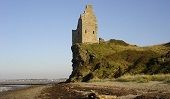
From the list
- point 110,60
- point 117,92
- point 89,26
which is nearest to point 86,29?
point 89,26

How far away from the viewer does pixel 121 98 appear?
25766 millimetres

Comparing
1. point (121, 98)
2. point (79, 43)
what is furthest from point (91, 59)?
point (121, 98)

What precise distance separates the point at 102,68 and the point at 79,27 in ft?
54.9

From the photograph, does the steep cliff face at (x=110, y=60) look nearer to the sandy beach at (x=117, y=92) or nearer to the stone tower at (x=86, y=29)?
the stone tower at (x=86, y=29)

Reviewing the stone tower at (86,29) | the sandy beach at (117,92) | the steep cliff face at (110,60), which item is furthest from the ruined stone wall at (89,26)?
the sandy beach at (117,92)

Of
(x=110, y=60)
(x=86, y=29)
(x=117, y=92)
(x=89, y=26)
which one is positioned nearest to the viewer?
(x=117, y=92)

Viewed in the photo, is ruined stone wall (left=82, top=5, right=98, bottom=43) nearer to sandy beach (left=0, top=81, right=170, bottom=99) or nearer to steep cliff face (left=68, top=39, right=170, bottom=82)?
steep cliff face (left=68, top=39, right=170, bottom=82)

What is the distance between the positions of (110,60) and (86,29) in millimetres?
12509

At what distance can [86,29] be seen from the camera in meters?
88.1

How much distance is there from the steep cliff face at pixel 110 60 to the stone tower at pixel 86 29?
2.12 metres

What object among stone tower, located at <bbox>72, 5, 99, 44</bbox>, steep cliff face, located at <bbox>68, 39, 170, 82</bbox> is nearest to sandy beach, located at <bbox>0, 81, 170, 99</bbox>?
steep cliff face, located at <bbox>68, 39, 170, 82</bbox>

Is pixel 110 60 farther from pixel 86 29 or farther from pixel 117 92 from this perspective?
pixel 117 92

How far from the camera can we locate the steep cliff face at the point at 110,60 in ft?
223

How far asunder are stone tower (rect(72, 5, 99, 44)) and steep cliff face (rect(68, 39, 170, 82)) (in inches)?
83.4
